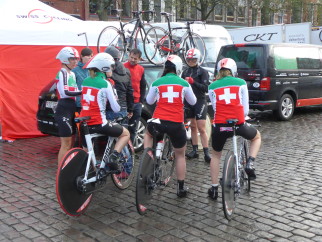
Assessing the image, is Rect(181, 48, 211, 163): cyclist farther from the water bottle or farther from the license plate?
the license plate

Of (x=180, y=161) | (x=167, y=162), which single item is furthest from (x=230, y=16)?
(x=180, y=161)

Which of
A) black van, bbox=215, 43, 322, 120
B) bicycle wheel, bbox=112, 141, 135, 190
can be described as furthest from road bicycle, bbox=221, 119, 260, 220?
black van, bbox=215, 43, 322, 120

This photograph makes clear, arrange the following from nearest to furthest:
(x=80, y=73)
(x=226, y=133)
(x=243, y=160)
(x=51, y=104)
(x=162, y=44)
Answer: (x=226, y=133), (x=243, y=160), (x=80, y=73), (x=51, y=104), (x=162, y=44)

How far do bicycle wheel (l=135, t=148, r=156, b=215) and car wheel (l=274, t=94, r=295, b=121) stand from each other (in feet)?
24.5

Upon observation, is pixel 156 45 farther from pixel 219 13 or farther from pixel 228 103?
pixel 219 13

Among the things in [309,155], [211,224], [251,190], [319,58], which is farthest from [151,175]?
[319,58]

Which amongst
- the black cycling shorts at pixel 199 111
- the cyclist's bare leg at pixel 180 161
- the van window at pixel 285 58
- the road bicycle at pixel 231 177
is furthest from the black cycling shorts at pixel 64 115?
the van window at pixel 285 58

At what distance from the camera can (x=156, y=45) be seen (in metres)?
10.1

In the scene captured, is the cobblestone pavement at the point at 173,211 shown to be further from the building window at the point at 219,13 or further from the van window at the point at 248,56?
the building window at the point at 219,13

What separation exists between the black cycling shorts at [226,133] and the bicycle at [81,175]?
1258 millimetres

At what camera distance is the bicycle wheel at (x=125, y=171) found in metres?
5.61

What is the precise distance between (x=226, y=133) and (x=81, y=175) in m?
1.70

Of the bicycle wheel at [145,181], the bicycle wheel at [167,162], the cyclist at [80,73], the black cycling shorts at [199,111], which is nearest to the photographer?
the bicycle wheel at [145,181]

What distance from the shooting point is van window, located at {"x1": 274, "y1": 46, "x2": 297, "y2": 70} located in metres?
11.5
